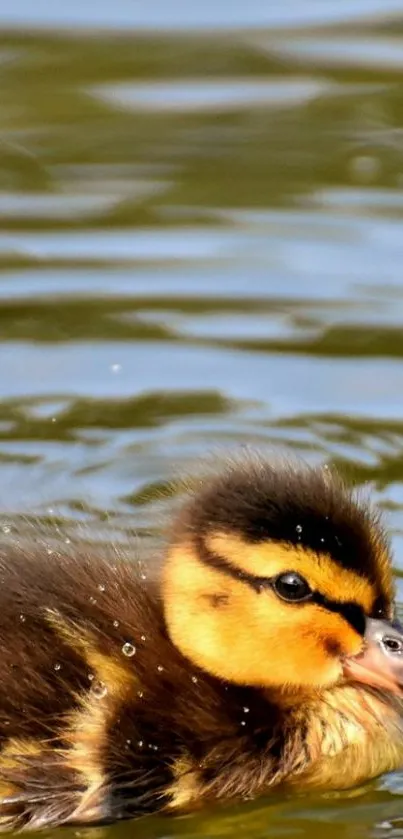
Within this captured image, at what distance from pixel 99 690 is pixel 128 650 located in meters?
0.12

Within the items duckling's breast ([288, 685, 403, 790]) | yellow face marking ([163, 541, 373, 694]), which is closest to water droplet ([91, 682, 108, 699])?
yellow face marking ([163, 541, 373, 694])

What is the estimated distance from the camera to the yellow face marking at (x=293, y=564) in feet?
14.2

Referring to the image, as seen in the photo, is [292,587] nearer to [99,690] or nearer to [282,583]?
[282,583]

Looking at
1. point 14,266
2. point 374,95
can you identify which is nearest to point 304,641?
point 14,266

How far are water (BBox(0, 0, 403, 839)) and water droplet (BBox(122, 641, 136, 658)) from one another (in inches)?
12.4

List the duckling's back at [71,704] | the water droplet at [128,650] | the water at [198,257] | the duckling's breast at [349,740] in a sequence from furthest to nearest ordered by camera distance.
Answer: the water at [198,257], the duckling's breast at [349,740], the water droplet at [128,650], the duckling's back at [71,704]

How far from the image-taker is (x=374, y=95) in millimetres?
8141

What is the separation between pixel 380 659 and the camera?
177 inches

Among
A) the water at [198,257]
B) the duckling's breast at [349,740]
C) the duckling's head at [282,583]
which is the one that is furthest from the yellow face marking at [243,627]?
the water at [198,257]

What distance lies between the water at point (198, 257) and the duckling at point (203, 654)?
0.12 meters

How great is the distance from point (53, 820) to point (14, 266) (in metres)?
2.97

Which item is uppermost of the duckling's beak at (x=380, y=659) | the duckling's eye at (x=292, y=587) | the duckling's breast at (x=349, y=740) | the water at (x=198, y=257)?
the water at (x=198, y=257)

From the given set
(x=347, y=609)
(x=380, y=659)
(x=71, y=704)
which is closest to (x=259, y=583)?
(x=347, y=609)

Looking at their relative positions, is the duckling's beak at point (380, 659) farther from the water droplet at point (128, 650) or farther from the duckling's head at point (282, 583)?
the water droplet at point (128, 650)
